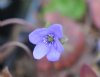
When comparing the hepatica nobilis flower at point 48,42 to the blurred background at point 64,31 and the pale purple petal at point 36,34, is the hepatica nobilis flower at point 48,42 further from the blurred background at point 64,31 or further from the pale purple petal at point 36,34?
the blurred background at point 64,31

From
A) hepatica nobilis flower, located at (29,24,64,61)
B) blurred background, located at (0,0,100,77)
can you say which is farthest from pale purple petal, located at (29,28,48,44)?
blurred background, located at (0,0,100,77)

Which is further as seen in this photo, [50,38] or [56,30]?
[50,38]

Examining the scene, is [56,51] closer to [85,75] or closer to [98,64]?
[85,75]

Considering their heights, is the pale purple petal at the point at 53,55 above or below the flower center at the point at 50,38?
below

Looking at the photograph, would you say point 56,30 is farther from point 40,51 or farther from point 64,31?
point 64,31

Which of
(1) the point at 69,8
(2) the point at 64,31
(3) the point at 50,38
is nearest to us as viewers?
(3) the point at 50,38

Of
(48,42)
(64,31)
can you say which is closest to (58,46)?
(48,42)

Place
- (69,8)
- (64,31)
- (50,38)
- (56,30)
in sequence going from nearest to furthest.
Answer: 1. (56,30)
2. (50,38)
3. (64,31)
4. (69,8)

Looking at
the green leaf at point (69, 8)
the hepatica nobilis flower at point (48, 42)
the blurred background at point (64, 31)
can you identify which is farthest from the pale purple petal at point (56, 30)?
the green leaf at point (69, 8)
